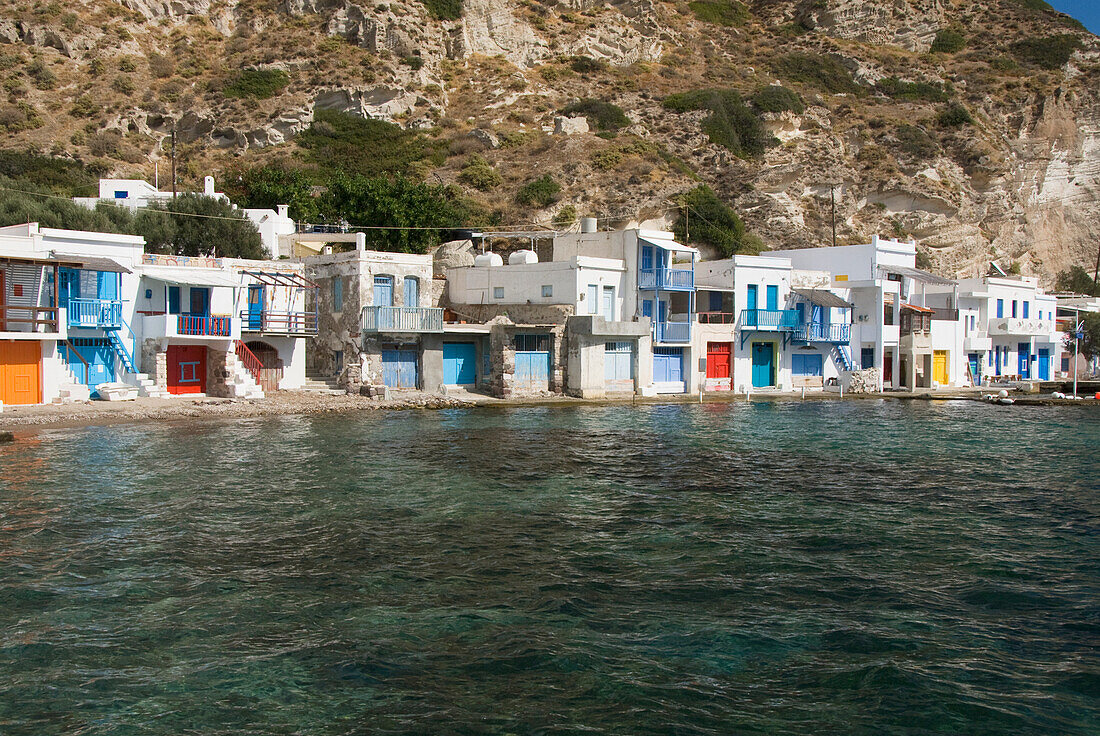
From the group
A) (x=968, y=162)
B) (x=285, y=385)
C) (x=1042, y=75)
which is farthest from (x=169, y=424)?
(x=1042, y=75)

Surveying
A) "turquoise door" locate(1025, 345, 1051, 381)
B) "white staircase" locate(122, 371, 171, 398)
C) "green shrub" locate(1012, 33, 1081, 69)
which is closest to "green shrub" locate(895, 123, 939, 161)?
"turquoise door" locate(1025, 345, 1051, 381)

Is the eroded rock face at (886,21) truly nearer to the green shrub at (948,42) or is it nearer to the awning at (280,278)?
the green shrub at (948,42)

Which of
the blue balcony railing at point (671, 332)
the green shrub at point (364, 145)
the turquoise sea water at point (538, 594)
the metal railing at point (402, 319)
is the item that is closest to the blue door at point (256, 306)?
the metal railing at point (402, 319)

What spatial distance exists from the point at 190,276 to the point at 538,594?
25817mm

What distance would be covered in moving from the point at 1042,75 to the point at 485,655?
3674 inches

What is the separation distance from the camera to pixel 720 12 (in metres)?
105

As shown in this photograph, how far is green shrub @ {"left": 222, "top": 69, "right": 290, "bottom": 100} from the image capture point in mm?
71562

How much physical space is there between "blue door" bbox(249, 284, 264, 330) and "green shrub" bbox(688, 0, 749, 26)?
81.1 metres

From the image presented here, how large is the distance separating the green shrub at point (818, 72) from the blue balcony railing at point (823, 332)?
164 ft

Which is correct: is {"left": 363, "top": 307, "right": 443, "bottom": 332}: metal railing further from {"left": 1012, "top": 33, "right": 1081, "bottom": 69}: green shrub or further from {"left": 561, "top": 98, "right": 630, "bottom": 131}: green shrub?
{"left": 1012, "top": 33, "right": 1081, "bottom": 69}: green shrub

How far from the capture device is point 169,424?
28.1 meters

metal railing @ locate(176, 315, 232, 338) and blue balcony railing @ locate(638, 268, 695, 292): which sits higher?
blue balcony railing @ locate(638, 268, 695, 292)

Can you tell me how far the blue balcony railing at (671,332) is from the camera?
42.1 metres

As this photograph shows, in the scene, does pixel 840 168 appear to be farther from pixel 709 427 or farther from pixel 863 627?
pixel 863 627
